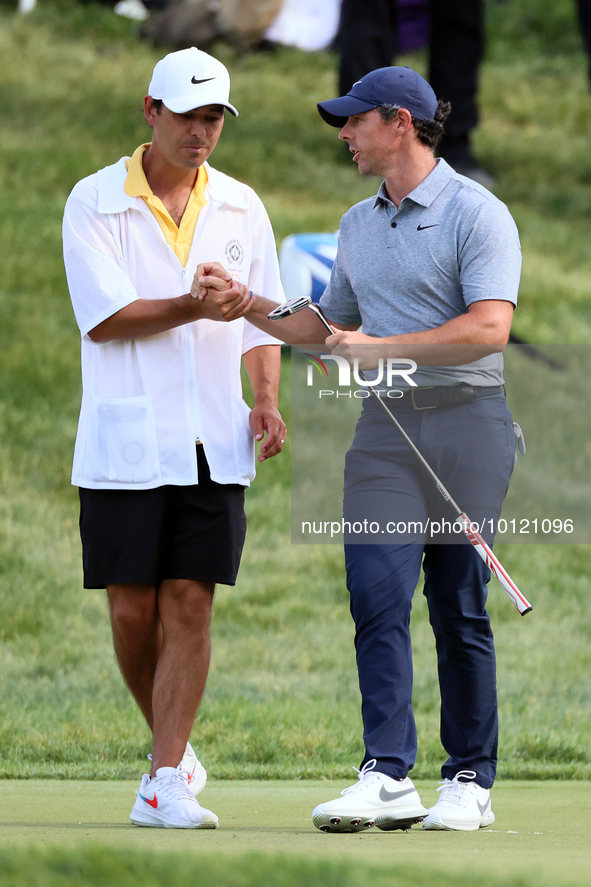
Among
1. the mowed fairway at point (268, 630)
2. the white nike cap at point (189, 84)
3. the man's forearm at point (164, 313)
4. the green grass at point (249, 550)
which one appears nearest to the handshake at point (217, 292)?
the man's forearm at point (164, 313)

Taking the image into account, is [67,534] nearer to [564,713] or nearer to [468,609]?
[564,713]

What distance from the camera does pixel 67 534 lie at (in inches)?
377

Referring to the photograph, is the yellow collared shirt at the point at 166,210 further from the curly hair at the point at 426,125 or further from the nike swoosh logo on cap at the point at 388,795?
the nike swoosh logo on cap at the point at 388,795

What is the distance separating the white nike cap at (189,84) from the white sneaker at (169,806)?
1.98 metres

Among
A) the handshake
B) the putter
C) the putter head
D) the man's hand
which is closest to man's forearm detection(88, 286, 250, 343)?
the handshake

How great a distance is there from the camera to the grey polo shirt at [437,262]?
395 cm

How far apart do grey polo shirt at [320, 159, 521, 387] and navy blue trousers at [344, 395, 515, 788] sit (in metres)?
0.18

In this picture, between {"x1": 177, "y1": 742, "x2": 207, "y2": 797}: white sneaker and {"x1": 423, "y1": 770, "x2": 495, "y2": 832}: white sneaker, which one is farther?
{"x1": 177, "y1": 742, "x2": 207, "y2": 797}: white sneaker

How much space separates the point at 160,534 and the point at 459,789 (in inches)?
45.7

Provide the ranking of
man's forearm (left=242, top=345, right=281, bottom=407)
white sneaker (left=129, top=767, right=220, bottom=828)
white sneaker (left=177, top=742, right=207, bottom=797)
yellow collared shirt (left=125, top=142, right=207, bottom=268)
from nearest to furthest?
white sneaker (left=129, top=767, right=220, bottom=828), yellow collared shirt (left=125, top=142, right=207, bottom=268), white sneaker (left=177, top=742, right=207, bottom=797), man's forearm (left=242, top=345, right=281, bottom=407)

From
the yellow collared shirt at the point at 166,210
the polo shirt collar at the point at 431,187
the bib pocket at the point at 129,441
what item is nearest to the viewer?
the polo shirt collar at the point at 431,187

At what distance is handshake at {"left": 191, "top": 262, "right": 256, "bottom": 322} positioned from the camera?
4066mm

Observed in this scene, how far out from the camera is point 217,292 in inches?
160

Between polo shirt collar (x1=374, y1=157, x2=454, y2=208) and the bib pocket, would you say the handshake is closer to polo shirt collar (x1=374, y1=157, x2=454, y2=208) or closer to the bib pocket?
the bib pocket
